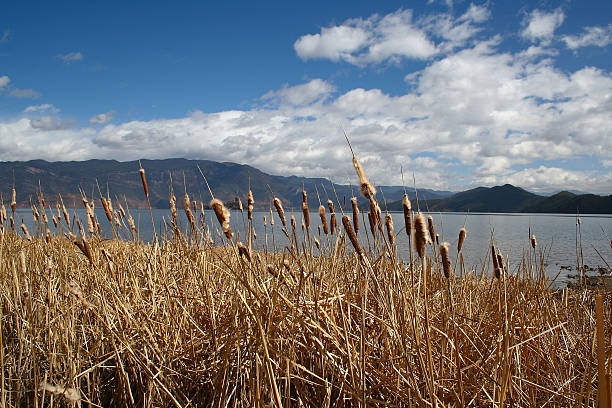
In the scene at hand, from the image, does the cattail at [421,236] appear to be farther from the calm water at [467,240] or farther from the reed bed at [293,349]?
the calm water at [467,240]

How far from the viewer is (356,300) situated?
253 centimetres

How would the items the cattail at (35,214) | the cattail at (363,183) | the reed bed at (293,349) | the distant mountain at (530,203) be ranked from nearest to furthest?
the cattail at (363,183) < the reed bed at (293,349) < the cattail at (35,214) < the distant mountain at (530,203)

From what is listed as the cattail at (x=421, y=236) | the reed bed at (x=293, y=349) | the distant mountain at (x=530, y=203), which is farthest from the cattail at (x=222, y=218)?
the distant mountain at (x=530, y=203)

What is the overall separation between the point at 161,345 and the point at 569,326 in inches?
145

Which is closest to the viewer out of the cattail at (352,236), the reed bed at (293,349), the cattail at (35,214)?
the cattail at (352,236)

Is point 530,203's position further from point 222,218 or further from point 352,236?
point 222,218

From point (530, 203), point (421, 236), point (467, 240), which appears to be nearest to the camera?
point (421, 236)

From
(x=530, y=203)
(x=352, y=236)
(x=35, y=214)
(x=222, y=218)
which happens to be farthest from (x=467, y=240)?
(x=530, y=203)

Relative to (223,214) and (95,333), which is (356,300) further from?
(95,333)

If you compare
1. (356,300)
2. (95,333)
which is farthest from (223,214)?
(95,333)

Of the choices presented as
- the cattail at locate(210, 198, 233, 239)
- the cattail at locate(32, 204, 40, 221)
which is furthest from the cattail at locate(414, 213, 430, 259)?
the cattail at locate(32, 204, 40, 221)

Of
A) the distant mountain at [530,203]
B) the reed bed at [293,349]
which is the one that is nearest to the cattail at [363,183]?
the reed bed at [293,349]

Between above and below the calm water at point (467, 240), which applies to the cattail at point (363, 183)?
above

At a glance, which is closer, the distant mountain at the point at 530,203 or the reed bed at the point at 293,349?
the reed bed at the point at 293,349
